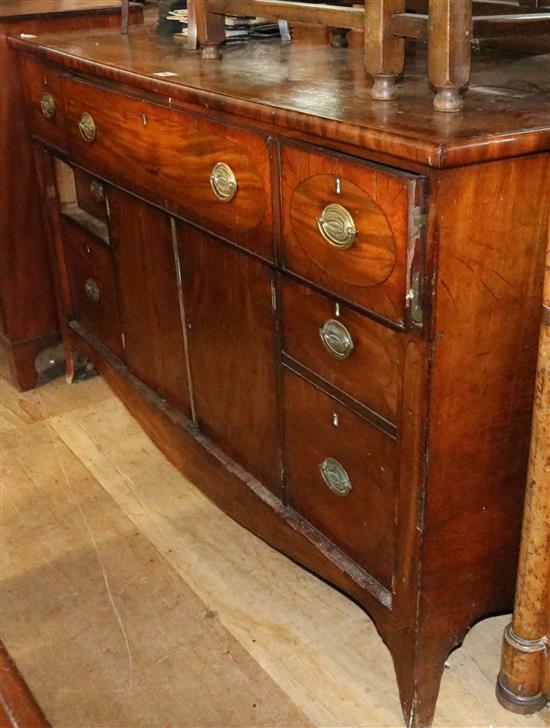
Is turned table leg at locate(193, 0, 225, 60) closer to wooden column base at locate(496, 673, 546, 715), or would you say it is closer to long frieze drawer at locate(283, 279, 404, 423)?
long frieze drawer at locate(283, 279, 404, 423)

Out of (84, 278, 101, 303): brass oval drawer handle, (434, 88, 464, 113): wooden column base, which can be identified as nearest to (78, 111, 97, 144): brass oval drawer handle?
(84, 278, 101, 303): brass oval drawer handle

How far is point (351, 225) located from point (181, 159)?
47cm

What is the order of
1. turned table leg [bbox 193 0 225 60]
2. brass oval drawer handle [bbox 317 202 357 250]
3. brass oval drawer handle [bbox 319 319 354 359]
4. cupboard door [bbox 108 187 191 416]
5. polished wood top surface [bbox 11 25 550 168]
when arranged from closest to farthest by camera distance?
polished wood top surface [bbox 11 25 550 168] → brass oval drawer handle [bbox 317 202 357 250] → brass oval drawer handle [bbox 319 319 354 359] → turned table leg [bbox 193 0 225 60] → cupboard door [bbox 108 187 191 416]

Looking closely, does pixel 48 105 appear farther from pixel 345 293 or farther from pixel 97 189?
pixel 345 293

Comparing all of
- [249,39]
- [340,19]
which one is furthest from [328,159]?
[249,39]

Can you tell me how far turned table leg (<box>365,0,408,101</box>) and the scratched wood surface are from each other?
94cm

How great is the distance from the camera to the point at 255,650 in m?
1.53

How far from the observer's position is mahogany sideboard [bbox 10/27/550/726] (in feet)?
3.41

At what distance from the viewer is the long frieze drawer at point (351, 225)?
102 cm

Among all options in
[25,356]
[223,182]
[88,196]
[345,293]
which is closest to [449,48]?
[345,293]

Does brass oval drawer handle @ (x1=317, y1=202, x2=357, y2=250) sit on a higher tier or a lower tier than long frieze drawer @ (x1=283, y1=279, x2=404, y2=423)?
higher

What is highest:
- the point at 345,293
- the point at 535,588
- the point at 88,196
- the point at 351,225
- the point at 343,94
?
the point at 343,94

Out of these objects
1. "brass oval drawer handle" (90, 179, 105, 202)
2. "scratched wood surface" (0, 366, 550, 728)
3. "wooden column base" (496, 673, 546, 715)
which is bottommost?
"scratched wood surface" (0, 366, 550, 728)

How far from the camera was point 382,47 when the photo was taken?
112cm
